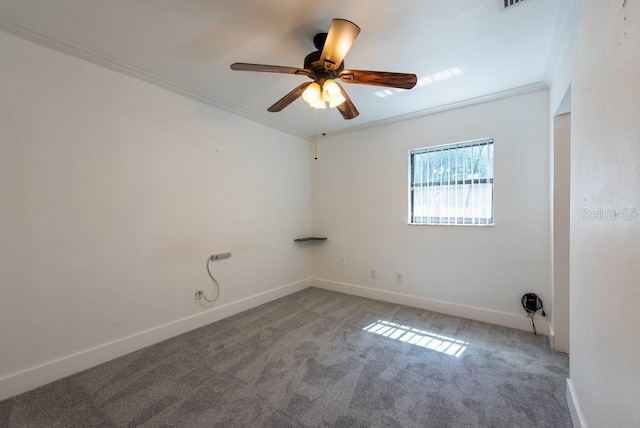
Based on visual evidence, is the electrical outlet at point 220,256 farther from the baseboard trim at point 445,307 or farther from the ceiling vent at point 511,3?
the ceiling vent at point 511,3

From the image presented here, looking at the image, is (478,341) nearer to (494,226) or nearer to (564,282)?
(564,282)

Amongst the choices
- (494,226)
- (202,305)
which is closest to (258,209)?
(202,305)

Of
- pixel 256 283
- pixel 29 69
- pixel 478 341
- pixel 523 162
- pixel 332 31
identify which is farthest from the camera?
pixel 256 283

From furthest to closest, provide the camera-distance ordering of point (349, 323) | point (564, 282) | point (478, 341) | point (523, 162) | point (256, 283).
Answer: point (256, 283)
point (349, 323)
point (523, 162)
point (478, 341)
point (564, 282)

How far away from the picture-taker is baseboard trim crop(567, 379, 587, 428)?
1322 mm

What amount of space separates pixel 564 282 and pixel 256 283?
10.5ft

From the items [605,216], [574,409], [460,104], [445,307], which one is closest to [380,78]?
[605,216]

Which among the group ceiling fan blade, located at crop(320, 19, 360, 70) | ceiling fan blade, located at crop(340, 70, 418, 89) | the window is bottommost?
the window

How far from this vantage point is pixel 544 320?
248cm

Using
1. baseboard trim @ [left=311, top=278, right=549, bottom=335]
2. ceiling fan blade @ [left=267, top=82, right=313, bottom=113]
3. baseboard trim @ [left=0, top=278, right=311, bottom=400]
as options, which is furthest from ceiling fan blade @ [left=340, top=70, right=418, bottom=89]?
baseboard trim @ [left=0, top=278, right=311, bottom=400]

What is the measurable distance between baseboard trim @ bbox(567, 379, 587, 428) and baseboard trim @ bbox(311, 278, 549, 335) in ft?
3.59

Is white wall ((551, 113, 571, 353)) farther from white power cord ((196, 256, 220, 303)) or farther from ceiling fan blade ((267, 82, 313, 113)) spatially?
white power cord ((196, 256, 220, 303))

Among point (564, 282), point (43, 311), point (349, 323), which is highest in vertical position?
point (564, 282)

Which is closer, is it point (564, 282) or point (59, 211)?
point (59, 211)
